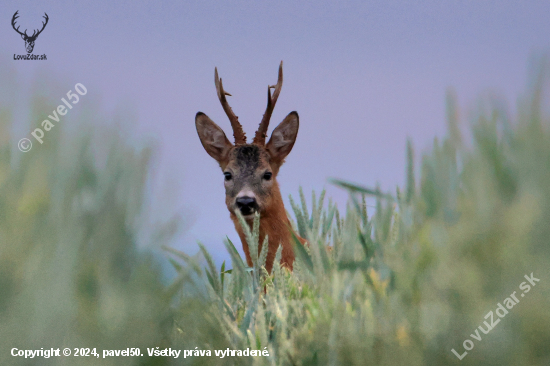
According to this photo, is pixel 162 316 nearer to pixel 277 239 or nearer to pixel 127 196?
pixel 127 196

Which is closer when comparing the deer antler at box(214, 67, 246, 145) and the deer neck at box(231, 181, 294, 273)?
the deer neck at box(231, 181, 294, 273)

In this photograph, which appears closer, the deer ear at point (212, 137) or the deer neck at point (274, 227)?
the deer neck at point (274, 227)

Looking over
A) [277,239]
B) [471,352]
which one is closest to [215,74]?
[277,239]

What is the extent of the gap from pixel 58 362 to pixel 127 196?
13.3 inches

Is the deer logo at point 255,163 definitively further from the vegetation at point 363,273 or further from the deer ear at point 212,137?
the vegetation at point 363,273

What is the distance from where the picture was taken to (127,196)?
1.05 meters

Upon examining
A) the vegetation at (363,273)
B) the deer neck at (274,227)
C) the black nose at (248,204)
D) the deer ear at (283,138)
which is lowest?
the deer neck at (274,227)

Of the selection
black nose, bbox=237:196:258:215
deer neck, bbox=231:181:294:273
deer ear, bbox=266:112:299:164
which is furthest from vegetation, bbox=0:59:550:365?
deer ear, bbox=266:112:299:164

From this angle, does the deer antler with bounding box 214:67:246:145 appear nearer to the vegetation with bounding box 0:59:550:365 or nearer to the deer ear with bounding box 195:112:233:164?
the deer ear with bounding box 195:112:233:164

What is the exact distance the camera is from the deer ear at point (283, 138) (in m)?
7.26

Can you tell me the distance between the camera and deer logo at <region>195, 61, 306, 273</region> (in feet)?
20.6

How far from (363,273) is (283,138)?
6369 mm

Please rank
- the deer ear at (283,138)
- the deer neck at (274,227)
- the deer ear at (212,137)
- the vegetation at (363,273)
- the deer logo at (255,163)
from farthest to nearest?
the deer ear at (212,137)
the deer ear at (283,138)
the deer logo at (255,163)
the deer neck at (274,227)
the vegetation at (363,273)

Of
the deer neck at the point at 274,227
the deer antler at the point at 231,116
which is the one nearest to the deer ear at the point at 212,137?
the deer antler at the point at 231,116
